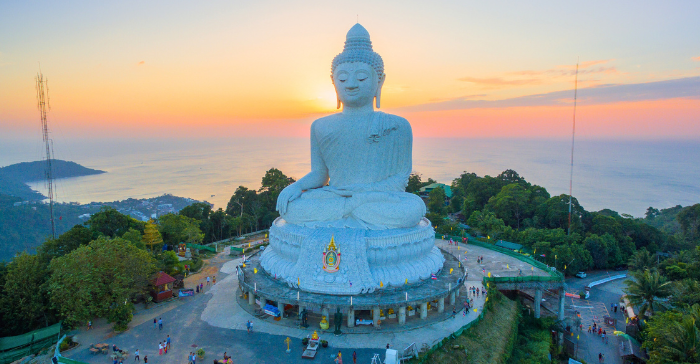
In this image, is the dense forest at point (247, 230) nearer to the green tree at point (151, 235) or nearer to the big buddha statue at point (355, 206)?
the green tree at point (151, 235)

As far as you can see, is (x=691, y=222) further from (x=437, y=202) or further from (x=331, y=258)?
(x=331, y=258)

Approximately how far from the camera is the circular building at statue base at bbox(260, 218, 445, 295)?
16031mm

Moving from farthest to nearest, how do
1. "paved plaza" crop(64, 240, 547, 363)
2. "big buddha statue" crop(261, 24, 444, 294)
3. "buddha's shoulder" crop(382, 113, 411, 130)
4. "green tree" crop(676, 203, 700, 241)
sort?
"green tree" crop(676, 203, 700, 241) → "buddha's shoulder" crop(382, 113, 411, 130) → "big buddha statue" crop(261, 24, 444, 294) → "paved plaza" crop(64, 240, 547, 363)

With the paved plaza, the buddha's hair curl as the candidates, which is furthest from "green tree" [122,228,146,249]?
the buddha's hair curl

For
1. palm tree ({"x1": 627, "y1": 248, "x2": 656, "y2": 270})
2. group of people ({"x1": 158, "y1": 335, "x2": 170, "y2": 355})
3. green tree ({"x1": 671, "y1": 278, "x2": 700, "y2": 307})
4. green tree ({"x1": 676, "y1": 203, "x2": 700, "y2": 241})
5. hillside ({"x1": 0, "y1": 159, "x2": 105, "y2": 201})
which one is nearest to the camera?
group of people ({"x1": 158, "y1": 335, "x2": 170, "y2": 355})

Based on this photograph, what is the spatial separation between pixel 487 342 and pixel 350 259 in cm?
628

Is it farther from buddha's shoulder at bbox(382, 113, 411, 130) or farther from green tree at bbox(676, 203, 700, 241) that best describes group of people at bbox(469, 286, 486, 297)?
green tree at bbox(676, 203, 700, 241)

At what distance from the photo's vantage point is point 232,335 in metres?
15.0

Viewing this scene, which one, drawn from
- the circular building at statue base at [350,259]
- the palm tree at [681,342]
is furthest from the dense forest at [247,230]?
the circular building at statue base at [350,259]

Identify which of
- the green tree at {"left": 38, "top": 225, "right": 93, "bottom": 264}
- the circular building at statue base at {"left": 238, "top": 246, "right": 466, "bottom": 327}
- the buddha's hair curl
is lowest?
the circular building at statue base at {"left": 238, "top": 246, "right": 466, "bottom": 327}

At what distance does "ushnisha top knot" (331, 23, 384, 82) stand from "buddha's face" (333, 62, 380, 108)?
0.23m

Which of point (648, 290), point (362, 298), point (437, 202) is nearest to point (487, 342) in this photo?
point (362, 298)

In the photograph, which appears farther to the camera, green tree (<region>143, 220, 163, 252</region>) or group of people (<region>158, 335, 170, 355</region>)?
green tree (<region>143, 220, 163, 252</region>)

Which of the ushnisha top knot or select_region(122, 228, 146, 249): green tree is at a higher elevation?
the ushnisha top knot
